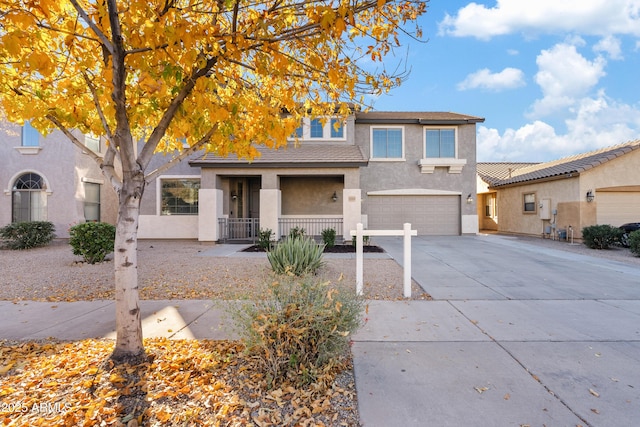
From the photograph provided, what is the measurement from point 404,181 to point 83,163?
15443 mm

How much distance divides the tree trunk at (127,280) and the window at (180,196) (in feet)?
41.2

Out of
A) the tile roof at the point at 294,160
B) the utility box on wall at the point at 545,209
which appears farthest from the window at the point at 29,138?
the utility box on wall at the point at 545,209

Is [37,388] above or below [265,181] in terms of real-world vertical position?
below

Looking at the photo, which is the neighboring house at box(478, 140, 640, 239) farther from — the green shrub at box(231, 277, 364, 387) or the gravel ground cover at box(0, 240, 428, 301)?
the green shrub at box(231, 277, 364, 387)

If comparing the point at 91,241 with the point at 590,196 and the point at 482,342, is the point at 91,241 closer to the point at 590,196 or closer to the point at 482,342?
the point at 482,342

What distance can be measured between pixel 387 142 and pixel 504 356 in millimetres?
15105

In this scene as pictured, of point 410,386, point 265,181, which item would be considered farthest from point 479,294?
point 265,181

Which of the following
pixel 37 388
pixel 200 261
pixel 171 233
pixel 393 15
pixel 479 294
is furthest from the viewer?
pixel 171 233

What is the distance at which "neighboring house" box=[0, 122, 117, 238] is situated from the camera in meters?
13.8

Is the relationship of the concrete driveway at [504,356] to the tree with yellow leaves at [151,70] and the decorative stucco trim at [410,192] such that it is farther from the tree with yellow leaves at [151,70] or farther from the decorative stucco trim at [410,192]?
the decorative stucco trim at [410,192]

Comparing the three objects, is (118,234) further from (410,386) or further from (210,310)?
(410,386)

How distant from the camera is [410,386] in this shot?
296cm

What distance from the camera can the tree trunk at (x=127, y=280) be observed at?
321 centimetres

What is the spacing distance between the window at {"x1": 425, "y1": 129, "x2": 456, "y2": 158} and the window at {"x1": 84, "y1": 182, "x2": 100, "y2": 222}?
16.6m
